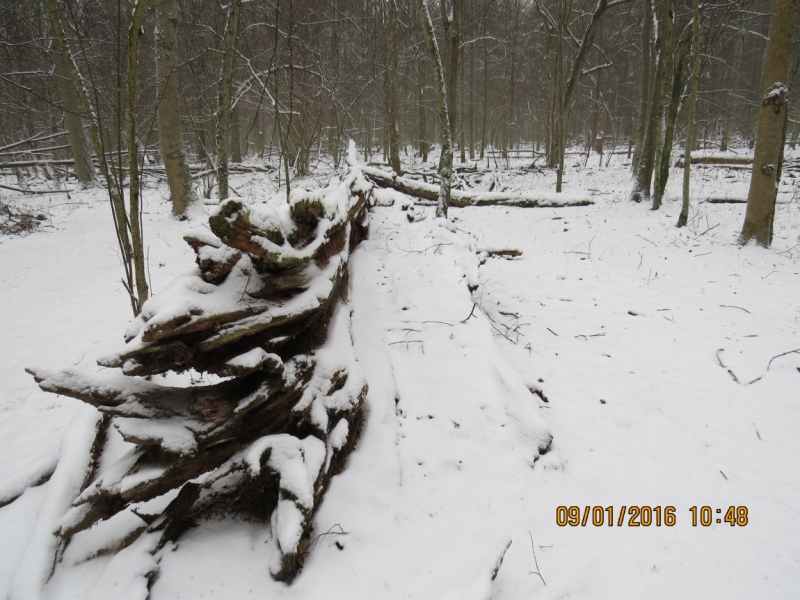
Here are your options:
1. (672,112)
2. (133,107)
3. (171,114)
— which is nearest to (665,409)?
(133,107)

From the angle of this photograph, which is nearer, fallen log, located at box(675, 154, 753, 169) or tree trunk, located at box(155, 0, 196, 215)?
tree trunk, located at box(155, 0, 196, 215)

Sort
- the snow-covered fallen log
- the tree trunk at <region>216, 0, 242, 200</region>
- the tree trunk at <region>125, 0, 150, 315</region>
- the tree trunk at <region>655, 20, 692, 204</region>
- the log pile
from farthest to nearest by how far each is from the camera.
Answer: the snow-covered fallen log, the tree trunk at <region>655, 20, 692, 204</region>, the tree trunk at <region>216, 0, 242, 200</region>, the tree trunk at <region>125, 0, 150, 315</region>, the log pile

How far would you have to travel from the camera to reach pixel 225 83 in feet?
22.2

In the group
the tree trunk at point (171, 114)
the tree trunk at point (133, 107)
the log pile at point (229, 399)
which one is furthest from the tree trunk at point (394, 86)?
the log pile at point (229, 399)

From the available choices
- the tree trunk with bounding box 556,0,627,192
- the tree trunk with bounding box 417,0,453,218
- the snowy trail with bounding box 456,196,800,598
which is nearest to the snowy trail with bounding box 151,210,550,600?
the snowy trail with bounding box 456,196,800,598

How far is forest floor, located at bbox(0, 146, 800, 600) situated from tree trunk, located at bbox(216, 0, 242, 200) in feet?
7.16

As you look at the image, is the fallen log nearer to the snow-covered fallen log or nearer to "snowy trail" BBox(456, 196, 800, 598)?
the snow-covered fallen log

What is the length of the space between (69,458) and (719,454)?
4.39 metres

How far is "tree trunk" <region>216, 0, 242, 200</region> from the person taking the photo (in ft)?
20.8

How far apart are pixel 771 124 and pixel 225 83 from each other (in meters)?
9.34

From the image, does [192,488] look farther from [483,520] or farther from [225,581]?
[483,520]

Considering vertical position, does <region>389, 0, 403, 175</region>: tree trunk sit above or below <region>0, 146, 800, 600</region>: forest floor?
above

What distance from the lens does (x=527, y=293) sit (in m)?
5.77

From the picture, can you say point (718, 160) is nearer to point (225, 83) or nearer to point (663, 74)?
point (663, 74)
